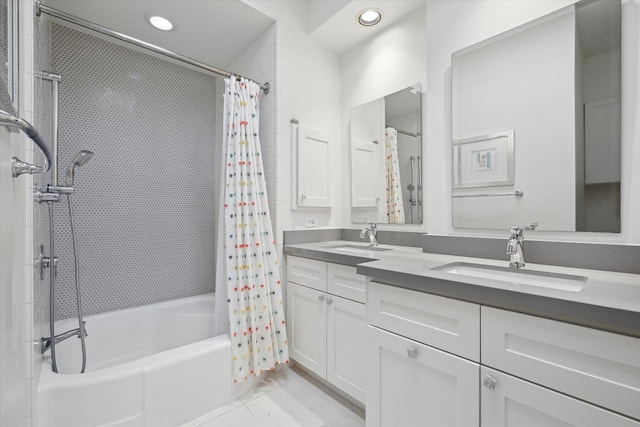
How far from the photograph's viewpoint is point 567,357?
28.8 inches

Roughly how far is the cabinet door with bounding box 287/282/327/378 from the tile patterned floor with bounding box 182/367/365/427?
14 cm

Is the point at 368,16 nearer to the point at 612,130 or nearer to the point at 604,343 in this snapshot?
the point at 612,130

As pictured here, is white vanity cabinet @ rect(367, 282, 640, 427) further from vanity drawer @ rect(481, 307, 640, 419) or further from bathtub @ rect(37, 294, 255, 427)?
bathtub @ rect(37, 294, 255, 427)

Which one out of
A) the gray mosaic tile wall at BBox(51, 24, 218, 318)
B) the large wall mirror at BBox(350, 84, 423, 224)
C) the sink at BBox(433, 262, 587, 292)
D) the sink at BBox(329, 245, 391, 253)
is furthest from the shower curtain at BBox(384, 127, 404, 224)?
the gray mosaic tile wall at BBox(51, 24, 218, 318)

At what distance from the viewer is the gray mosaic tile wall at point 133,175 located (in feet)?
6.42

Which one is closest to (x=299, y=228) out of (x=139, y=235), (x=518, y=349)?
(x=139, y=235)

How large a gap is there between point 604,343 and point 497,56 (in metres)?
1.36

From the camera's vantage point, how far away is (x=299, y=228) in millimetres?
2094

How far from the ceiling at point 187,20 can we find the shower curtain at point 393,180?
1.20 metres

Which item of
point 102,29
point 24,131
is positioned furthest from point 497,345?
point 102,29

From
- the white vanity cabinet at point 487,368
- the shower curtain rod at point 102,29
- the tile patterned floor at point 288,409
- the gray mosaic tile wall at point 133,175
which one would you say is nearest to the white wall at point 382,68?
the shower curtain rod at point 102,29

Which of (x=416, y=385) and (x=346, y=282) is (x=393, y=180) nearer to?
(x=346, y=282)

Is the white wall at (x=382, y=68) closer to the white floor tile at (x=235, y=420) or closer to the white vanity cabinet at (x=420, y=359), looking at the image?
the white vanity cabinet at (x=420, y=359)

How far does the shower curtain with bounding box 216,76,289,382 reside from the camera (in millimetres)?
1693
